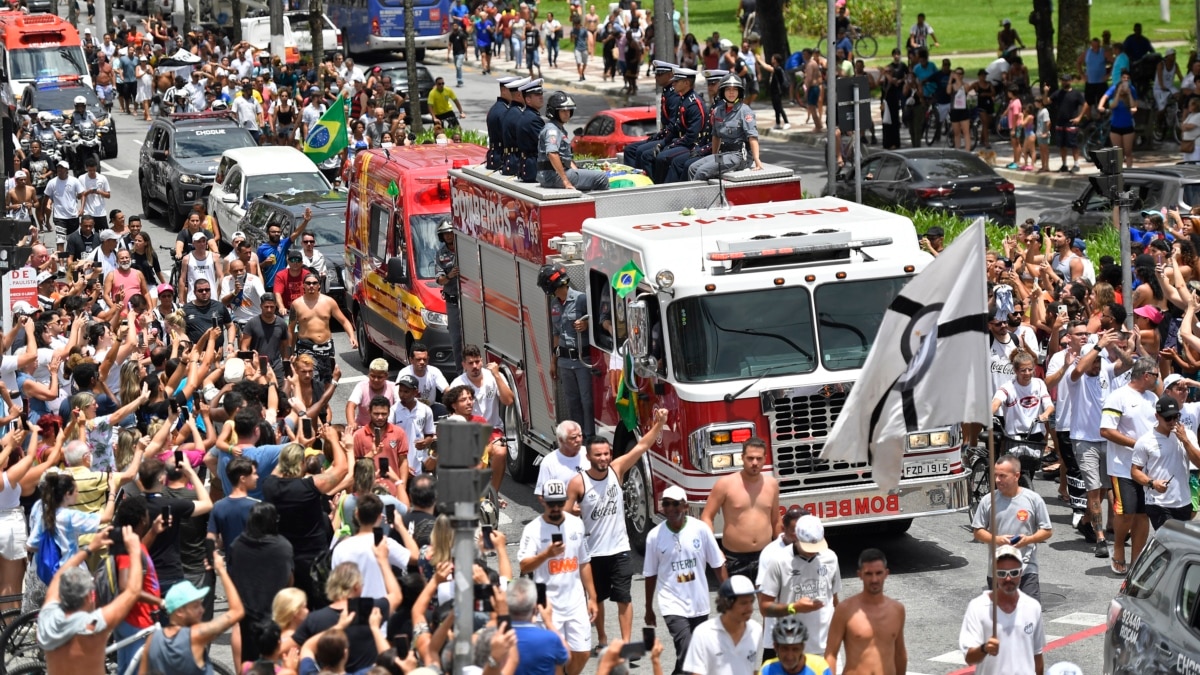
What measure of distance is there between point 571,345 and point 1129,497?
15.1 feet

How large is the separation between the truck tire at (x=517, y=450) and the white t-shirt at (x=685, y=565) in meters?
5.78

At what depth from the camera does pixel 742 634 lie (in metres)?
9.78

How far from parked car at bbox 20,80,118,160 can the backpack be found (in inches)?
1162

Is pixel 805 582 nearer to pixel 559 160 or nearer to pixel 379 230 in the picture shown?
pixel 559 160

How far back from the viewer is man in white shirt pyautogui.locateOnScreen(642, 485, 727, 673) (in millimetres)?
11273

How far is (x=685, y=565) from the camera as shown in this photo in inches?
444

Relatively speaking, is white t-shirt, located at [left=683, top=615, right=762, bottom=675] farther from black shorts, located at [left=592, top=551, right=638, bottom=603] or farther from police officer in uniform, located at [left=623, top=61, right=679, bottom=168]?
police officer in uniform, located at [left=623, top=61, right=679, bottom=168]

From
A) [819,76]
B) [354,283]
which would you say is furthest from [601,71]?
[354,283]

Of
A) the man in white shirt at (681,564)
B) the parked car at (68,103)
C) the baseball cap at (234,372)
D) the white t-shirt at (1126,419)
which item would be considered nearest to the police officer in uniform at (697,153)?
the baseball cap at (234,372)

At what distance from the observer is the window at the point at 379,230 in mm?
20953

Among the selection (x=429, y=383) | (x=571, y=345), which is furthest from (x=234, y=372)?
(x=571, y=345)

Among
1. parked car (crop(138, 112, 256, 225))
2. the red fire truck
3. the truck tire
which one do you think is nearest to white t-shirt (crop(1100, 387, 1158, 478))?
the red fire truck

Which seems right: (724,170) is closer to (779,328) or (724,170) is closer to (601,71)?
(779,328)

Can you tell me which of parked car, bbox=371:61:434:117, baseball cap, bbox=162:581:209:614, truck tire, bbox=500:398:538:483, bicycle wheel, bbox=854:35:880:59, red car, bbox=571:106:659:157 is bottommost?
truck tire, bbox=500:398:538:483
